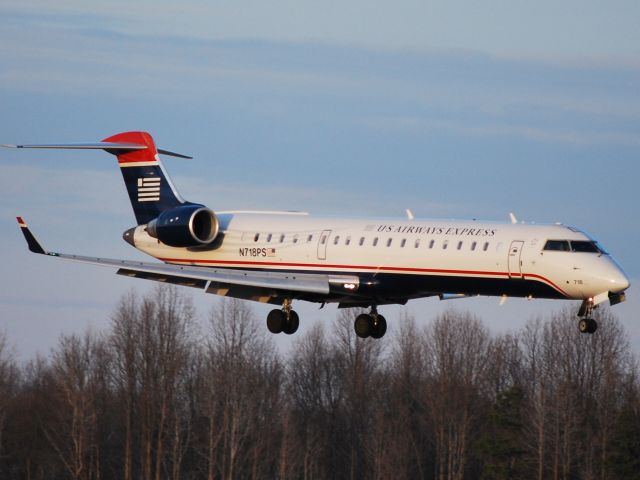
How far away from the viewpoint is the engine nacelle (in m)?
42.8

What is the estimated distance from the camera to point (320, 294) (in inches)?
1615

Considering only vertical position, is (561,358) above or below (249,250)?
above

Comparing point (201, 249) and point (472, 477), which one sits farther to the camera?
point (472, 477)

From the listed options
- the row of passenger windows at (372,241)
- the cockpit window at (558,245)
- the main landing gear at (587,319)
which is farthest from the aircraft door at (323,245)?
the main landing gear at (587,319)

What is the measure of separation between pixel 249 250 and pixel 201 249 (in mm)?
1488

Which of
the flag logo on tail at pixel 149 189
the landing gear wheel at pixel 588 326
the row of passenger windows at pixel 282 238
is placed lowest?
the landing gear wheel at pixel 588 326

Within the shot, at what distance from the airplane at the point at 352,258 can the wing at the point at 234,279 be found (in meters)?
0.03

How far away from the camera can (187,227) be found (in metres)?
42.7

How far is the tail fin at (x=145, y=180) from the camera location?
45.9 meters

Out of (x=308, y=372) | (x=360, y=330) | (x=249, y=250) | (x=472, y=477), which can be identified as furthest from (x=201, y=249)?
(x=308, y=372)

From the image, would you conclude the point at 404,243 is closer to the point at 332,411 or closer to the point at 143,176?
the point at 143,176

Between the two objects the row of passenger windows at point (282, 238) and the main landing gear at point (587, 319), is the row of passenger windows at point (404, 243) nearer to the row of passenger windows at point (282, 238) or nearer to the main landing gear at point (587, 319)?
the row of passenger windows at point (282, 238)

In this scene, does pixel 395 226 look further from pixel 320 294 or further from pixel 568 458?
pixel 568 458

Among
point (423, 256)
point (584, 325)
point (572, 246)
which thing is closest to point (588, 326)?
point (584, 325)
